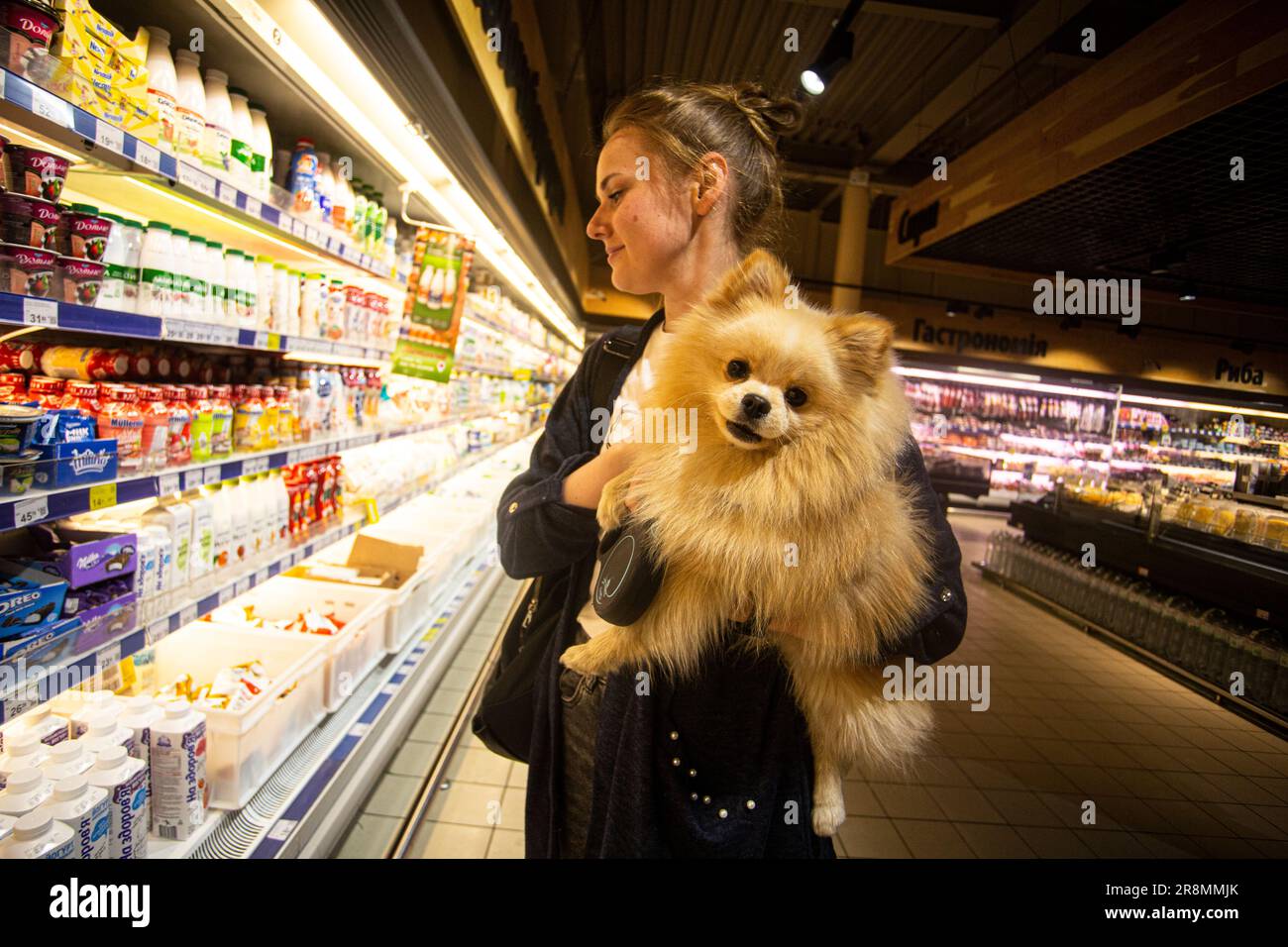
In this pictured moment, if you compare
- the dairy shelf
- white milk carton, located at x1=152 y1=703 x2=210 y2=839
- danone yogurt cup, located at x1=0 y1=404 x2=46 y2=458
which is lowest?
the dairy shelf

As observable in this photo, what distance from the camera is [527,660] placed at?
3.99ft

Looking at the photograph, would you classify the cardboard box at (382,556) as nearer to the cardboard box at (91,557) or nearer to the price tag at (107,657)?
the cardboard box at (91,557)

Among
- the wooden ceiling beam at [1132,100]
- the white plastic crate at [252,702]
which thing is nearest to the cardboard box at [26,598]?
the white plastic crate at [252,702]

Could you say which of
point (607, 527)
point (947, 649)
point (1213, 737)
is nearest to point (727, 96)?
point (607, 527)

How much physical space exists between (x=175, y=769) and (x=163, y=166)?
138 cm

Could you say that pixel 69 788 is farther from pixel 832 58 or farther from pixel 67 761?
pixel 832 58

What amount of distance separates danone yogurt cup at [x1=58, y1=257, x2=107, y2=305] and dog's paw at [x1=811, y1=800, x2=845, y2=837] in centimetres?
170

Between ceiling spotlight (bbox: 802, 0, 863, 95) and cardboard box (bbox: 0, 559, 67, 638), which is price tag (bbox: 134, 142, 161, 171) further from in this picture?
ceiling spotlight (bbox: 802, 0, 863, 95)

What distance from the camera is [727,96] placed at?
3.57 feet

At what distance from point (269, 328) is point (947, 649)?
2.07 meters

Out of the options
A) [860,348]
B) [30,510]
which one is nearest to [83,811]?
[30,510]

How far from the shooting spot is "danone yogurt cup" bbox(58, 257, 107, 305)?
1226 mm

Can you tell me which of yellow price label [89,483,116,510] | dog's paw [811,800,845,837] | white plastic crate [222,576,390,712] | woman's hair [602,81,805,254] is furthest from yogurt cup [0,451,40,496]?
dog's paw [811,800,845,837]
